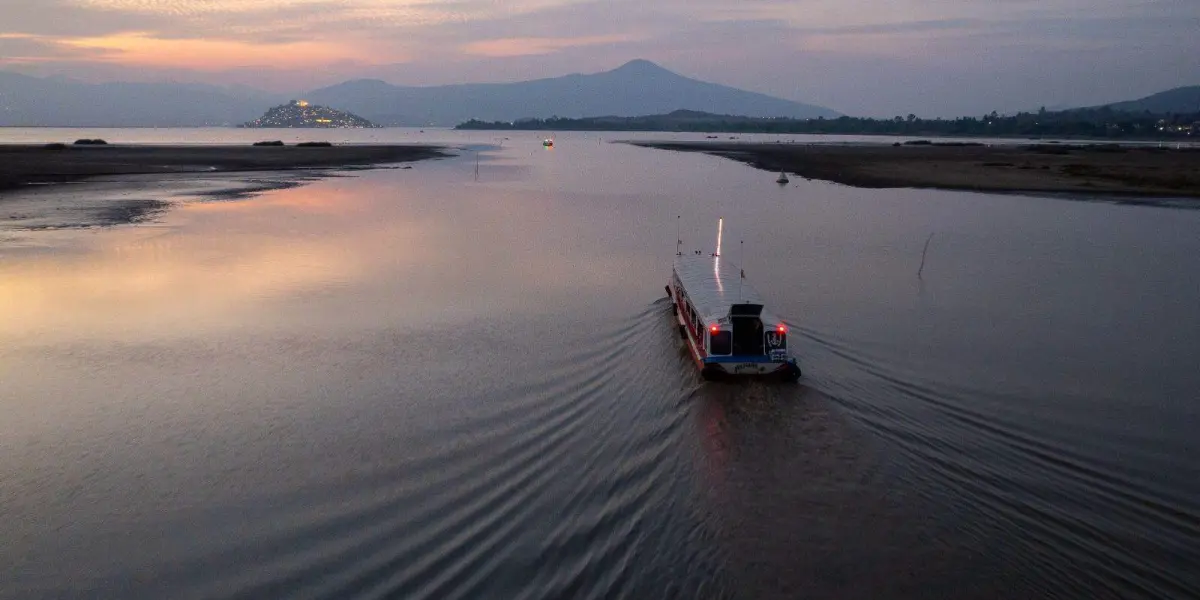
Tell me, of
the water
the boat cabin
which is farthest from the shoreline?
the boat cabin

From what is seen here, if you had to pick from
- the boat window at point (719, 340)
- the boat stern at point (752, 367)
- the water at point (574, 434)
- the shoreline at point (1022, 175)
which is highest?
the shoreline at point (1022, 175)

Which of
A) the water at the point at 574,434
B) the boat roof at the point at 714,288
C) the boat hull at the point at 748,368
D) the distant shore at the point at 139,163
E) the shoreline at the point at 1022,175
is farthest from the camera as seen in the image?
the distant shore at the point at 139,163

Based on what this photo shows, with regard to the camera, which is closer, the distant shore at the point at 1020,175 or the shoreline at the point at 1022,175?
the shoreline at the point at 1022,175

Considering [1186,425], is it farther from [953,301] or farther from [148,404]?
[148,404]

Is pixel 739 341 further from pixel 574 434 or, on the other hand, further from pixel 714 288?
pixel 574 434

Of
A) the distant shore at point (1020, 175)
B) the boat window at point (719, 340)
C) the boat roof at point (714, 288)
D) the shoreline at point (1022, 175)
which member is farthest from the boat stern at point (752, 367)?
the distant shore at point (1020, 175)

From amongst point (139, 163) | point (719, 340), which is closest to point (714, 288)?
point (719, 340)

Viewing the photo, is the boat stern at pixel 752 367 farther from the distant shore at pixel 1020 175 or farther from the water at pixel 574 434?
the distant shore at pixel 1020 175

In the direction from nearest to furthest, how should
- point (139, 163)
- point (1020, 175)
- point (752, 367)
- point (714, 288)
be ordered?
point (752, 367), point (714, 288), point (1020, 175), point (139, 163)
